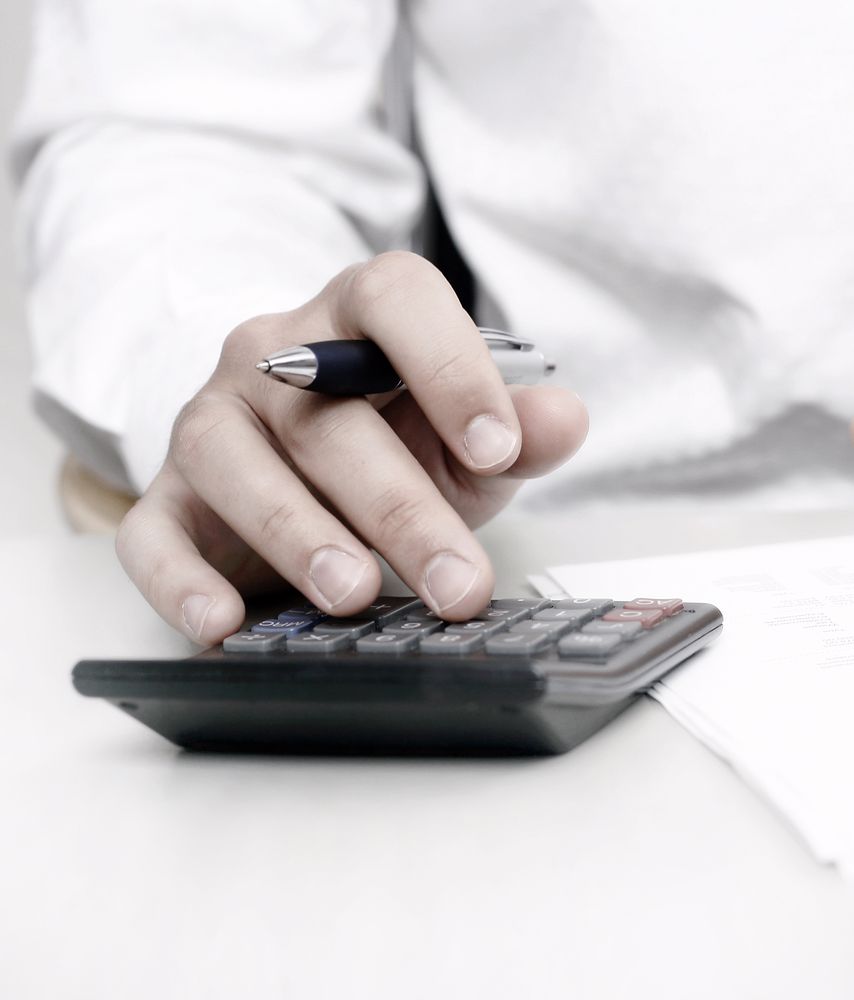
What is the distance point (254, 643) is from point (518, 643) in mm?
70

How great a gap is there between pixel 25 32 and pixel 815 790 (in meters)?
1.17

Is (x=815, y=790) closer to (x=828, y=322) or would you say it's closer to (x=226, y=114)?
(x=828, y=322)

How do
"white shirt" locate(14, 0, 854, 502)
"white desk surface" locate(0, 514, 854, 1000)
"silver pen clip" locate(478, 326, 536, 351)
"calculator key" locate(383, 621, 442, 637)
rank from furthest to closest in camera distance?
"white shirt" locate(14, 0, 854, 502)
"silver pen clip" locate(478, 326, 536, 351)
"calculator key" locate(383, 621, 442, 637)
"white desk surface" locate(0, 514, 854, 1000)

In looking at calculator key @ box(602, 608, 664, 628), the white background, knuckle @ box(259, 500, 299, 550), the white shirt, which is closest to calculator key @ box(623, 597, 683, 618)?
calculator key @ box(602, 608, 664, 628)

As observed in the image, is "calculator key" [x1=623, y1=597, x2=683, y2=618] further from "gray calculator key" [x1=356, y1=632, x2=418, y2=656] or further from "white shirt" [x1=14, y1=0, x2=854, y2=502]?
"white shirt" [x1=14, y1=0, x2=854, y2=502]

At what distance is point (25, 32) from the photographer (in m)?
1.12

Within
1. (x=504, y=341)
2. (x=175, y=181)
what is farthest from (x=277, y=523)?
(x=175, y=181)

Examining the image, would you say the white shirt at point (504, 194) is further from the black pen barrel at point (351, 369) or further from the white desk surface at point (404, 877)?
the white desk surface at point (404, 877)

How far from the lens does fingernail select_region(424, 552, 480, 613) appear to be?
11.4 inches

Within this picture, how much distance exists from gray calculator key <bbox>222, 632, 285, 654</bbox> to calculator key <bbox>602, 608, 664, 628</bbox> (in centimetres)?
9

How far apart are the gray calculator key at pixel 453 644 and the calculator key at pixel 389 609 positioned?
35 mm

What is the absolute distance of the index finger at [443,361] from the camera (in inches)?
12.6

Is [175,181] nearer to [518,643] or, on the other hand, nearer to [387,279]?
[387,279]

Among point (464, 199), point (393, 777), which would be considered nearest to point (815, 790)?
point (393, 777)
